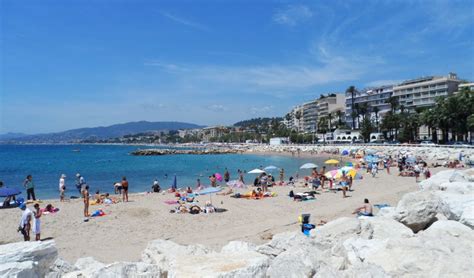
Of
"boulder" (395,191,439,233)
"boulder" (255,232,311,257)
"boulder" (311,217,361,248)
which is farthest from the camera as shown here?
"boulder" (395,191,439,233)

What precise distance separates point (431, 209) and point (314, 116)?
140262 millimetres

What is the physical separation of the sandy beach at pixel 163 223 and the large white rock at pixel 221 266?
5.32 m

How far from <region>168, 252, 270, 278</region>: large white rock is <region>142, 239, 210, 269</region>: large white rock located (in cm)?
26

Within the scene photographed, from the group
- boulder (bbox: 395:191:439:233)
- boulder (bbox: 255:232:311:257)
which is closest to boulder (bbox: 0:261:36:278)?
boulder (bbox: 255:232:311:257)

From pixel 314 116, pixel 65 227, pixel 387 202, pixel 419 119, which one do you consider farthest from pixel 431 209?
pixel 314 116

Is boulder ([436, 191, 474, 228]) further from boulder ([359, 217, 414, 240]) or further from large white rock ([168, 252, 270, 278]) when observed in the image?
large white rock ([168, 252, 270, 278])

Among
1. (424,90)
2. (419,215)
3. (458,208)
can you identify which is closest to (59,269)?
(419,215)

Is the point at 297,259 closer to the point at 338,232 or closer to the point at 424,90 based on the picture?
the point at 338,232

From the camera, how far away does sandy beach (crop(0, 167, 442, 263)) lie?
39.7ft

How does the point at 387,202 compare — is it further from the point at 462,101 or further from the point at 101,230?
the point at 462,101

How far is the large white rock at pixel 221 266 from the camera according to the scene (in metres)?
5.09

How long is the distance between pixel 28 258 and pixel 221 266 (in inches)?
123

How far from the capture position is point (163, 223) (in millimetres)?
14820

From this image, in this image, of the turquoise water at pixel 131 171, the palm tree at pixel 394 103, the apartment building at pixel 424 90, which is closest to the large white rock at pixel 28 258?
the turquoise water at pixel 131 171
